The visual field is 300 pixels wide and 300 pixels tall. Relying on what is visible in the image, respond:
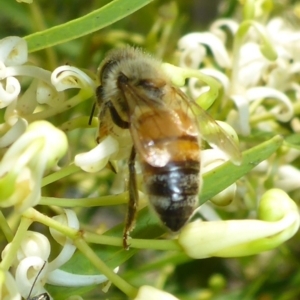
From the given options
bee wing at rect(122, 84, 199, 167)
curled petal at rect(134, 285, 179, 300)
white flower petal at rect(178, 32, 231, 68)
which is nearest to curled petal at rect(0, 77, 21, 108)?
bee wing at rect(122, 84, 199, 167)

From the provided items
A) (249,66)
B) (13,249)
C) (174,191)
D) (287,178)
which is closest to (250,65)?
(249,66)

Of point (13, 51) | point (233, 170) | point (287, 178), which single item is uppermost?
point (13, 51)

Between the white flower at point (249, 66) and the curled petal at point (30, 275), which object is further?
the white flower at point (249, 66)

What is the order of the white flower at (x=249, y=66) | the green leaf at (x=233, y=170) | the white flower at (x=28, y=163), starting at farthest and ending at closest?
the white flower at (x=249, y=66)
the green leaf at (x=233, y=170)
the white flower at (x=28, y=163)

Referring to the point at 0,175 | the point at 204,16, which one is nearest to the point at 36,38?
the point at 0,175

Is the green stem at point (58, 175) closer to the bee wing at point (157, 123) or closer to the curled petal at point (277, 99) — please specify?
the bee wing at point (157, 123)

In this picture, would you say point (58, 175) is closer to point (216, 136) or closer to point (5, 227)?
point (5, 227)

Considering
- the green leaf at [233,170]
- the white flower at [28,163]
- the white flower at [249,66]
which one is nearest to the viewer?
the white flower at [28,163]

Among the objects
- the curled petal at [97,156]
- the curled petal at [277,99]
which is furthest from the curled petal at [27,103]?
the curled petal at [277,99]
